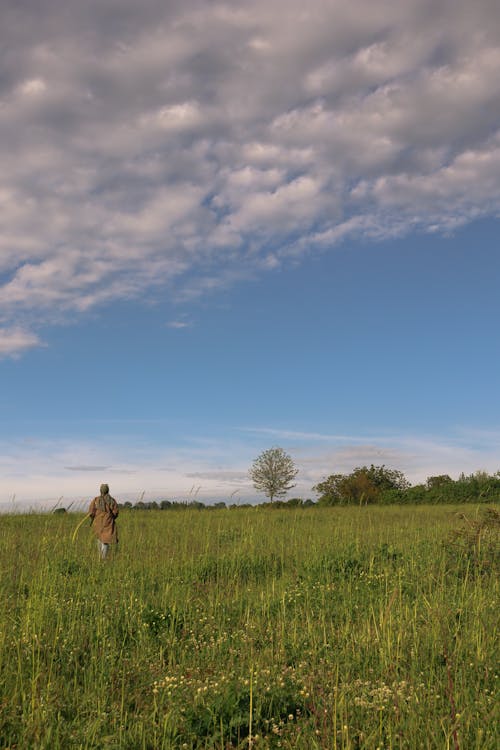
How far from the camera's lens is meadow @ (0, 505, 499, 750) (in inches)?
199

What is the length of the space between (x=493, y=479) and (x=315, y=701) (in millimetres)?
44942

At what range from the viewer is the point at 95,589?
10500 mm

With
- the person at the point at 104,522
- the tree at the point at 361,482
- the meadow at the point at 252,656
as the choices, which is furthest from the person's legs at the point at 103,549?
the tree at the point at 361,482

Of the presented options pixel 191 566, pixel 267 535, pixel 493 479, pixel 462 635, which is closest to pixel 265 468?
pixel 493 479

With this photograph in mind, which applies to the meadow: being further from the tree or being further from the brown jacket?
the tree

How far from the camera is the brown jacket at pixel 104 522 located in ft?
50.1

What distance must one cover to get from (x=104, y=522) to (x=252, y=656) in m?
9.43

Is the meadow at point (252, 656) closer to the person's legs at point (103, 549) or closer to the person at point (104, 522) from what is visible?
the person's legs at point (103, 549)

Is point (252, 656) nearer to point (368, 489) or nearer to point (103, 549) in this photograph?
point (103, 549)

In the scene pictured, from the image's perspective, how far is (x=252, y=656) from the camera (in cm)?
665

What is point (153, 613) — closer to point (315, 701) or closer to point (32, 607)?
point (32, 607)

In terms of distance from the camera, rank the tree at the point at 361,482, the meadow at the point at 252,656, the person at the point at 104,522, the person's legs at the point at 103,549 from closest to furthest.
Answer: the meadow at the point at 252,656 < the person's legs at the point at 103,549 < the person at the point at 104,522 < the tree at the point at 361,482

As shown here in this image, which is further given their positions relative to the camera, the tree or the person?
the tree

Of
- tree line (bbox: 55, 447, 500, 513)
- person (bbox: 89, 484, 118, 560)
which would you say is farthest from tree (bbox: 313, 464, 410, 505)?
person (bbox: 89, 484, 118, 560)
